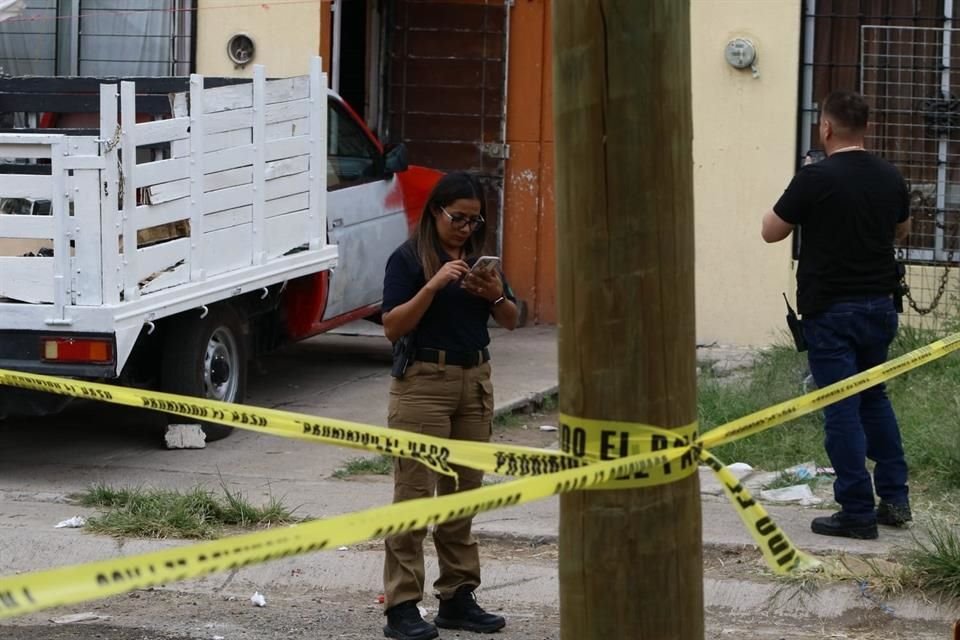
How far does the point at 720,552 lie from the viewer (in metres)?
6.12

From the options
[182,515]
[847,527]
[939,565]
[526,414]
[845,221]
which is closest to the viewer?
[939,565]

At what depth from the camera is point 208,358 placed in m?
8.16

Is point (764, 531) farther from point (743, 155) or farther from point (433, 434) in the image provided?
point (743, 155)

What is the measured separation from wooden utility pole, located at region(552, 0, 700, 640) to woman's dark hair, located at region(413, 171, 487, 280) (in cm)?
215

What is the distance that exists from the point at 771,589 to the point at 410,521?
120 inches

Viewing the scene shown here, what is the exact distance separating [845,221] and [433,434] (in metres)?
2.08

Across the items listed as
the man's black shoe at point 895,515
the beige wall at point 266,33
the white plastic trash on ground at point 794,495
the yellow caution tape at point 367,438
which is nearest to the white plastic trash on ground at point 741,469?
the white plastic trash on ground at point 794,495

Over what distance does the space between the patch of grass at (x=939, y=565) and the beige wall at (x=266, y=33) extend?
24.5 ft

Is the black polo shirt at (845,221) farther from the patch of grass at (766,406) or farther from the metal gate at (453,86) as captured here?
the metal gate at (453,86)

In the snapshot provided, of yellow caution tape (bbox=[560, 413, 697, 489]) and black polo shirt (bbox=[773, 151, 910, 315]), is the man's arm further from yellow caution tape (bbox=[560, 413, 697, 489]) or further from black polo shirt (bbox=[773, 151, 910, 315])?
yellow caution tape (bbox=[560, 413, 697, 489])

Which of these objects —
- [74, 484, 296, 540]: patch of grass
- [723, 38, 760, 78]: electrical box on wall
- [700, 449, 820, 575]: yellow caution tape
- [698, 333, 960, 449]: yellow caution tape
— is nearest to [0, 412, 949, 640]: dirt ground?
[74, 484, 296, 540]: patch of grass

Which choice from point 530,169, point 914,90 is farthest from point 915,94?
point 530,169

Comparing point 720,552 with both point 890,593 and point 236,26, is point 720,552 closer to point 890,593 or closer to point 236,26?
point 890,593

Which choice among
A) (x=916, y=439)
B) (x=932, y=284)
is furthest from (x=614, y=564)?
(x=932, y=284)
